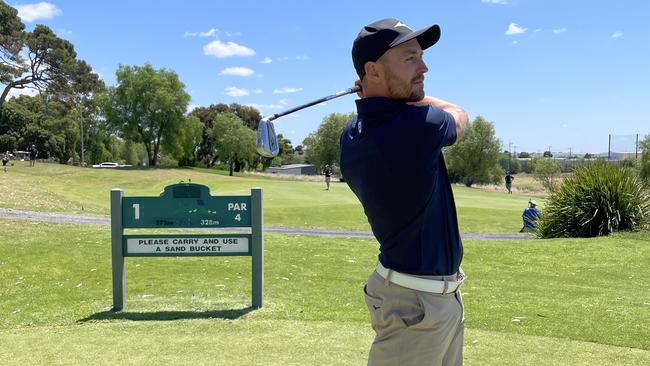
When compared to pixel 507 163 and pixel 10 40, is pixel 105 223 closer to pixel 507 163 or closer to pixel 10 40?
pixel 10 40

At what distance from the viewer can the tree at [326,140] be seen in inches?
3223

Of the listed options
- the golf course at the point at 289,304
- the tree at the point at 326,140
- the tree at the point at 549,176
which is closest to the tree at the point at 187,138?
the tree at the point at 326,140

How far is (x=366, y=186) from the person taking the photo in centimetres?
226

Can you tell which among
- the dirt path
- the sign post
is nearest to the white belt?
the sign post

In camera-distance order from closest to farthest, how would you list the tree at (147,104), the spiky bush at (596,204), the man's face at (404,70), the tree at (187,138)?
the man's face at (404,70) < the spiky bush at (596,204) < the tree at (147,104) < the tree at (187,138)

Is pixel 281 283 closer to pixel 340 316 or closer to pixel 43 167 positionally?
pixel 340 316

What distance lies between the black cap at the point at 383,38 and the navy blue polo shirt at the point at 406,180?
0.17 metres

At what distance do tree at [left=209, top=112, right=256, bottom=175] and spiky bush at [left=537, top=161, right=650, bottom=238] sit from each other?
55782 mm

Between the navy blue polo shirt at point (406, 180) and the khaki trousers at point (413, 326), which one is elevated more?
the navy blue polo shirt at point (406, 180)

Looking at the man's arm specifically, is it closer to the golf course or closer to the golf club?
the golf club

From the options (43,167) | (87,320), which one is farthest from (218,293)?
(43,167)

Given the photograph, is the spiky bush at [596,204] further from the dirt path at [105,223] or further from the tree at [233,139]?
the tree at [233,139]

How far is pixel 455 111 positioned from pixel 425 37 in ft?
1.08

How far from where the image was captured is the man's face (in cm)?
223
